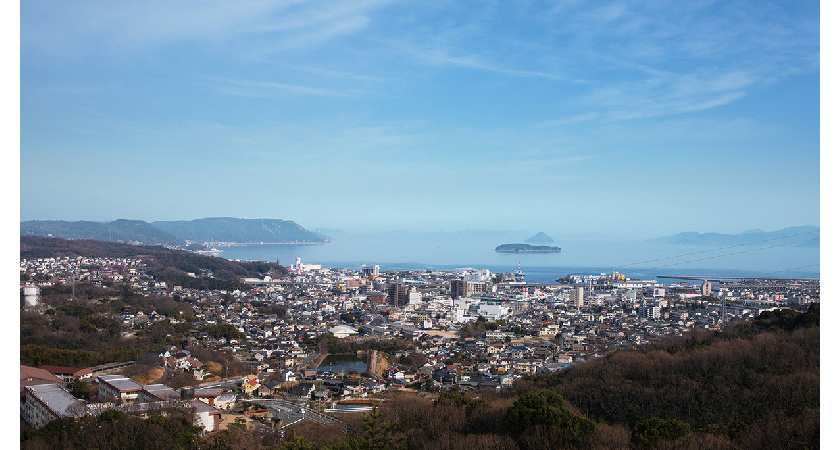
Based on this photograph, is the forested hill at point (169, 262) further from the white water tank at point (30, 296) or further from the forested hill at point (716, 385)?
the forested hill at point (716, 385)

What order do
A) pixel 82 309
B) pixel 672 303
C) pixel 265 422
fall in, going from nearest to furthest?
1. pixel 265 422
2. pixel 82 309
3. pixel 672 303

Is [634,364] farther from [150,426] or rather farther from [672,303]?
[672,303]

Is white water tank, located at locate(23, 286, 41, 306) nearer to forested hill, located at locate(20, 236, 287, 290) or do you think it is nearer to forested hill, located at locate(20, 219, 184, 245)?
forested hill, located at locate(20, 236, 287, 290)

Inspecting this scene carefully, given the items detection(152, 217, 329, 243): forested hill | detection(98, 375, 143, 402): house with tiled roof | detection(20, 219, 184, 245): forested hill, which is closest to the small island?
detection(152, 217, 329, 243): forested hill

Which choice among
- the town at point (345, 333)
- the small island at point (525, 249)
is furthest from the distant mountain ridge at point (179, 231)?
the small island at point (525, 249)

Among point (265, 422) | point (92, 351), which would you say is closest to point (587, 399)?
point (265, 422)

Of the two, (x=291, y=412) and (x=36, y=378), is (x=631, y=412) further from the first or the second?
(x=36, y=378)
